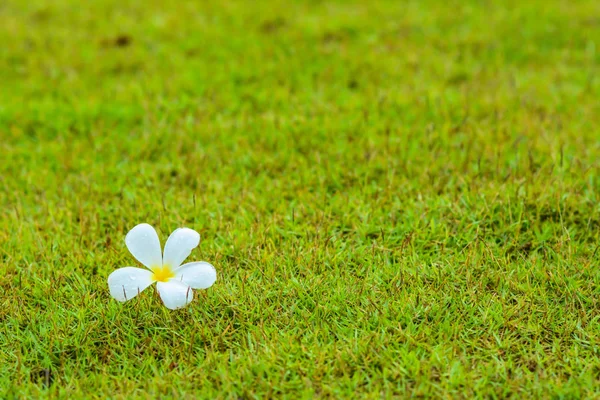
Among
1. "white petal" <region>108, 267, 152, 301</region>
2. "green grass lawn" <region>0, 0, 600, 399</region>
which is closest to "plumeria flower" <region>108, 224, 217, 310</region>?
"white petal" <region>108, 267, 152, 301</region>

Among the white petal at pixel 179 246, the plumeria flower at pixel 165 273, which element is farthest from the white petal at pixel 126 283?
the white petal at pixel 179 246

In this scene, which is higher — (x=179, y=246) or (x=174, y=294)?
(x=179, y=246)

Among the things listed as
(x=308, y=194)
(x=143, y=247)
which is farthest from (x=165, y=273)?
(x=308, y=194)

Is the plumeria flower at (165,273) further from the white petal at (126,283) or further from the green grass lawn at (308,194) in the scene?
the green grass lawn at (308,194)

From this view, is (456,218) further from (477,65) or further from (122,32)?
(122,32)

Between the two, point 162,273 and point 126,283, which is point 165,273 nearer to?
point 162,273

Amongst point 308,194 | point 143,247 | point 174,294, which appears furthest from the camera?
point 308,194

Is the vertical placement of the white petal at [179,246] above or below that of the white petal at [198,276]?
above
